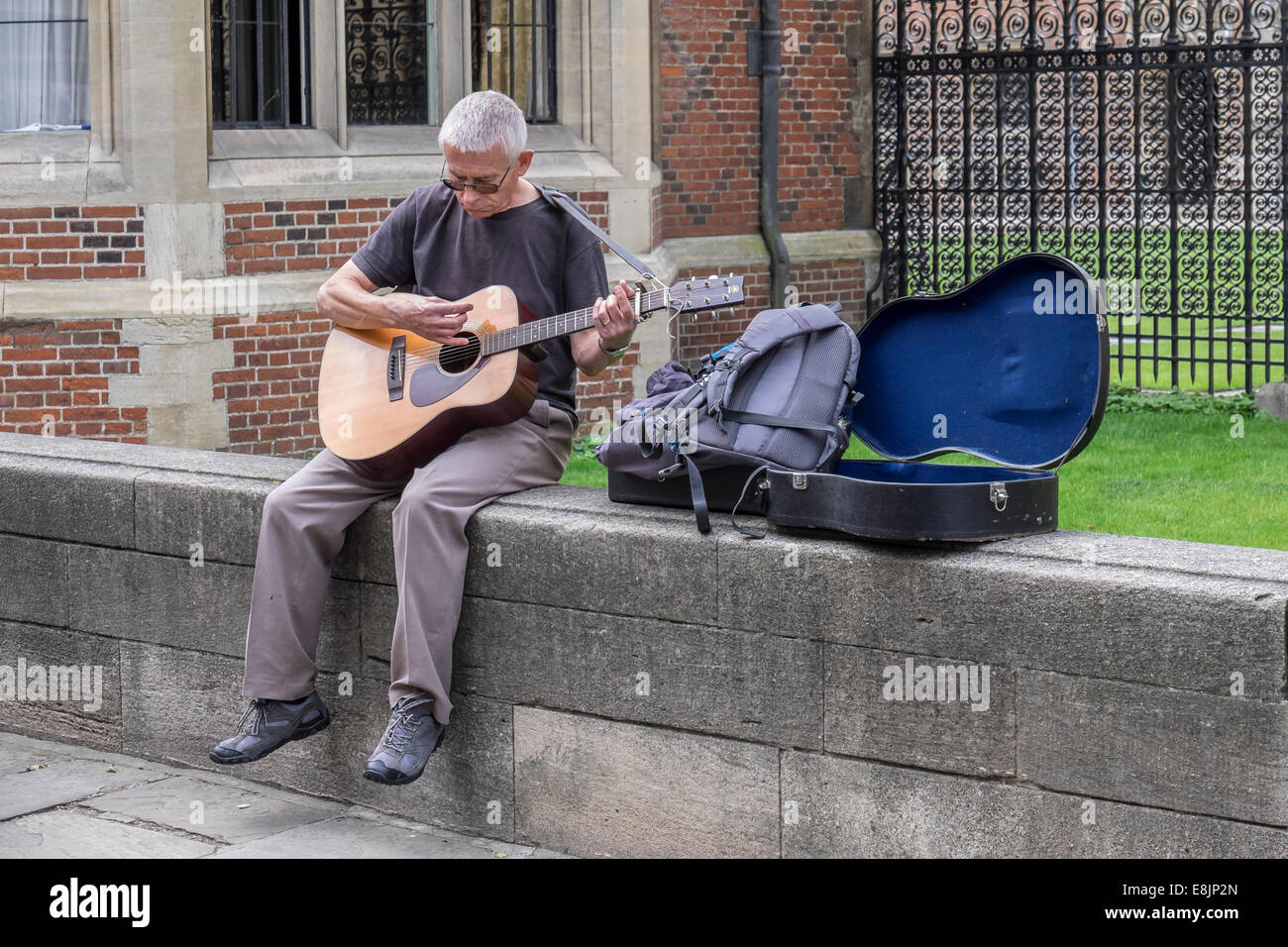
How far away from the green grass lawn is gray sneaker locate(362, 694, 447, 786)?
3216 millimetres

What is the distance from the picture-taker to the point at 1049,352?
156 inches

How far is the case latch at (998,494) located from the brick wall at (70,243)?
6391 millimetres

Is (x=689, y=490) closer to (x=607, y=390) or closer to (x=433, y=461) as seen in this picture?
(x=433, y=461)

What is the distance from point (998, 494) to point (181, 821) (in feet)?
7.32

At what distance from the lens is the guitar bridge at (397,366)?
463 cm

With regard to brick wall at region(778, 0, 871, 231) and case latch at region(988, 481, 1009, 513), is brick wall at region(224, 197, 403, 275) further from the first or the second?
case latch at region(988, 481, 1009, 513)

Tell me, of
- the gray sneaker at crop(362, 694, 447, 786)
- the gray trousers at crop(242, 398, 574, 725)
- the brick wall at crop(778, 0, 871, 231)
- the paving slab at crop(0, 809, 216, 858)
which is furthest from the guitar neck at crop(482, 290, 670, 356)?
the brick wall at crop(778, 0, 871, 231)

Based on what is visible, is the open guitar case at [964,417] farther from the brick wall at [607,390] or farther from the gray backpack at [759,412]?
the brick wall at [607,390]

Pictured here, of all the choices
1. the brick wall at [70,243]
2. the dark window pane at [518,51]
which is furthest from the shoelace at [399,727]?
the dark window pane at [518,51]

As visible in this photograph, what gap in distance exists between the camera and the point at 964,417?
416 centimetres

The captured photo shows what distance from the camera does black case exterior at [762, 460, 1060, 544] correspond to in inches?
147

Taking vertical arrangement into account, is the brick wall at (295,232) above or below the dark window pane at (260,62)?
below
